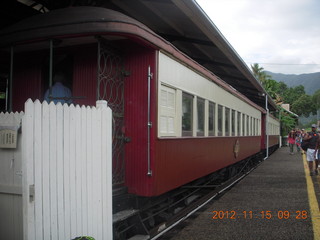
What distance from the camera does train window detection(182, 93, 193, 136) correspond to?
583cm

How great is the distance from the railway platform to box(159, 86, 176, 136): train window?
1.39 meters

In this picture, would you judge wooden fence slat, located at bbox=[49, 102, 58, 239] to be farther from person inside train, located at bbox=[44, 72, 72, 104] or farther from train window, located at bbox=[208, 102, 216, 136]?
train window, located at bbox=[208, 102, 216, 136]

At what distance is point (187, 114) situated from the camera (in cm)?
603

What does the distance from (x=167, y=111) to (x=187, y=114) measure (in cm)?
95

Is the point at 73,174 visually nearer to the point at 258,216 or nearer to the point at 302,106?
the point at 258,216

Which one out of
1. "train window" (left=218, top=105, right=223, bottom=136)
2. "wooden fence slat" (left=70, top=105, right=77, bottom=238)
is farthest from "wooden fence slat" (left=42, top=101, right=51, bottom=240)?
"train window" (left=218, top=105, right=223, bottom=136)

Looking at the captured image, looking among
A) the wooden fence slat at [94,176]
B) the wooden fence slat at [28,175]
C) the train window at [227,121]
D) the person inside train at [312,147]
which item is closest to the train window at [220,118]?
the train window at [227,121]

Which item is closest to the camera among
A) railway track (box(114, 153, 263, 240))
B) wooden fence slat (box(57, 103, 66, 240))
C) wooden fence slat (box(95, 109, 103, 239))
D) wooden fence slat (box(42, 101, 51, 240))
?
wooden fence slat (box(42, 101, 51, 240))

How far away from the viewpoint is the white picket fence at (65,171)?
3.13 m

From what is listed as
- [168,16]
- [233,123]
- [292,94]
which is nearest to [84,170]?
[168,16]

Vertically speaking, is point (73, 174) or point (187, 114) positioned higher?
point (187, 114)

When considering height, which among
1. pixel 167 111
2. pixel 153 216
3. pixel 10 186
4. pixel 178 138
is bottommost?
pixel 153 216

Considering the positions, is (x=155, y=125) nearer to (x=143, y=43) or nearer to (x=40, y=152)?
(x=143, y=43)

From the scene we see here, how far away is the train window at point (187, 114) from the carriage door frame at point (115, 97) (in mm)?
1324
